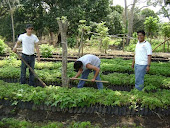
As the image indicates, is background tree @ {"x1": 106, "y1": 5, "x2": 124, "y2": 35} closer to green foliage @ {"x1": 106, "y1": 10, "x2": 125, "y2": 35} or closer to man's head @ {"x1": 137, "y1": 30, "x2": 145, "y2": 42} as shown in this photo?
green foliage @ {"x1": 106, "y1": 10, "x2": 125, "y2": 35}

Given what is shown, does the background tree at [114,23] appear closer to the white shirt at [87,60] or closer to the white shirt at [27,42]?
the white shirt at [27,42]

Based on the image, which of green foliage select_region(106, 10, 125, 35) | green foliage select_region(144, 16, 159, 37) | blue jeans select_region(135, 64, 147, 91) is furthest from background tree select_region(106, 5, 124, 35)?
blue jeans select_region(135, 64, 147, 91)

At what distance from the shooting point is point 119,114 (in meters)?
4.54

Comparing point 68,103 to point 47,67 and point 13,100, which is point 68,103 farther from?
point 47,67

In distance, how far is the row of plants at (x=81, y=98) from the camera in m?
4.38

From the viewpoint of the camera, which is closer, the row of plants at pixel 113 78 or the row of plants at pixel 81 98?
the row of plants at pixel 81 98

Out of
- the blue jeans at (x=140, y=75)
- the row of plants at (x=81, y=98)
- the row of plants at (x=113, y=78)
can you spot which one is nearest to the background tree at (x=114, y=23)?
the row of plants at (x=113, y=78)

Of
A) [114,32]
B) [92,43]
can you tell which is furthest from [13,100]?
[114,32]

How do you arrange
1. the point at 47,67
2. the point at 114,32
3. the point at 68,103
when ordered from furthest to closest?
1. the point at 114,32
2. the point at 47,67
3. the point at 68,103

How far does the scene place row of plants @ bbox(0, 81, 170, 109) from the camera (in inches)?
172

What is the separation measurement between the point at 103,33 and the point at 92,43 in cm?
207

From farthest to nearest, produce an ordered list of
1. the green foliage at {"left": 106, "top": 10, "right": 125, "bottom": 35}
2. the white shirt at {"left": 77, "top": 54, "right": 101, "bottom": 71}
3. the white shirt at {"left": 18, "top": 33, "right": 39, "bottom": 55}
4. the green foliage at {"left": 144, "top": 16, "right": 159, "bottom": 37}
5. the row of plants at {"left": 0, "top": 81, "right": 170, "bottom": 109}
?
the green foliage at {"left": 106, "top": 10, "right": 125, "bottom": 35}
the green foliage at {"left": 144, "top": 16, "right": 159, "bottom": 37}
the white shirt at {"left": 18, "top": 33, "right": 39, "bottom": 55}
the white shirt at {"left": 77, "top": 54, "right": 101, "bottom": 71}
the row of plants at {"left": 0, "top": 81, "right": 170, "bottom": 109}

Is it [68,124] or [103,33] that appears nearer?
[68,124]

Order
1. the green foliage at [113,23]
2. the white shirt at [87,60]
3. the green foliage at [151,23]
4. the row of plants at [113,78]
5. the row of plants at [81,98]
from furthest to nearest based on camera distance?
1. the green foliage at [113,23]
2. the green foliage at [151,23]
3. the row of plants at [113,78]
4. the white shirt at [87,60]
5. the row of plants at [81,98]
